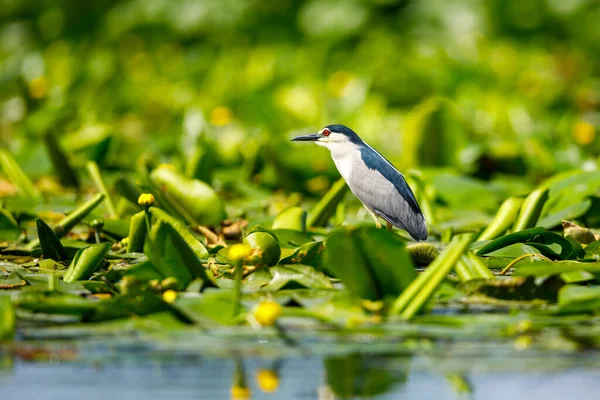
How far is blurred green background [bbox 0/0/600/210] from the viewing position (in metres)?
6.00

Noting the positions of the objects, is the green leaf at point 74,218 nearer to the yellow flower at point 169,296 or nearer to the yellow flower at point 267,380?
the yellow flower at point 169,296

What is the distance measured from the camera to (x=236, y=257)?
9.37 feet

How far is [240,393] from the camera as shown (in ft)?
7.72

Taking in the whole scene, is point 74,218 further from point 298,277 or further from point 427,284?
point 427,284

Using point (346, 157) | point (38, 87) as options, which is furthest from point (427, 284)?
point (38, 87)

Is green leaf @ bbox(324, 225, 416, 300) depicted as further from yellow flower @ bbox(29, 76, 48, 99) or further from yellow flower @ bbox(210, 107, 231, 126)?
yellow flower @ bbox(29, 76, 48, 99)

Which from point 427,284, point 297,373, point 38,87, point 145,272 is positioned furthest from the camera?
point 38,87

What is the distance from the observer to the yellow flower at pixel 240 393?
2.33m

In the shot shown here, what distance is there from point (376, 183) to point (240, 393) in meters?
2.30

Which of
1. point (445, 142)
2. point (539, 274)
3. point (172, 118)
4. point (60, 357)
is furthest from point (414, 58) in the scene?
point (60, 357)

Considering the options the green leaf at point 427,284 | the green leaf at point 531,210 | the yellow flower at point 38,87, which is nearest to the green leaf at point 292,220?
the green leaf at point 531,210

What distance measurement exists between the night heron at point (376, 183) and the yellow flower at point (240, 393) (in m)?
1.98

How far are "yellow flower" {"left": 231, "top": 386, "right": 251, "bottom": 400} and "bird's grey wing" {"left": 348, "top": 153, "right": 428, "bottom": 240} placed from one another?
1982 mm

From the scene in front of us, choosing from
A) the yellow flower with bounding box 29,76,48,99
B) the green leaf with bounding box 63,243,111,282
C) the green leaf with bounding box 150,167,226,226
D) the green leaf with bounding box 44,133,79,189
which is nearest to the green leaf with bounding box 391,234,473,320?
the green leaf with bounding box 63,243,111,282
